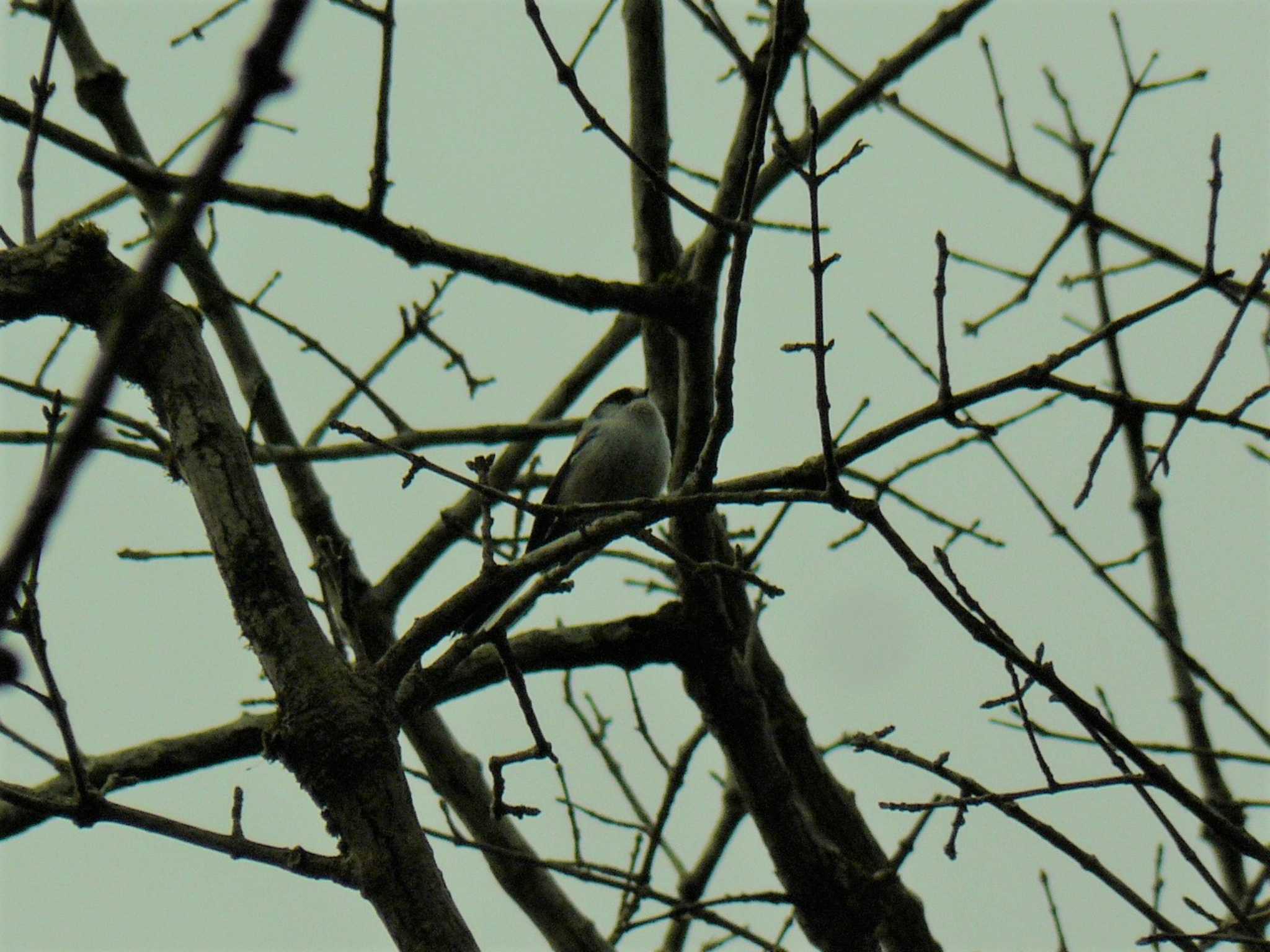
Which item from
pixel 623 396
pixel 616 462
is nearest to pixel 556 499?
pixel 616 462

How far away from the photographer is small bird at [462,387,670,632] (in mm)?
6711

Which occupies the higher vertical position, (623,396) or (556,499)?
(623,396)

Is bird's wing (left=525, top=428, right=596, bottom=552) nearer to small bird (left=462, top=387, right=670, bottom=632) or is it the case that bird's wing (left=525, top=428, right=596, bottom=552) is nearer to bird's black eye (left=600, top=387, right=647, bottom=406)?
small bird (left=462, top=387, right=670, bottom=632)

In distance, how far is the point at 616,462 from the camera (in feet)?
22.1

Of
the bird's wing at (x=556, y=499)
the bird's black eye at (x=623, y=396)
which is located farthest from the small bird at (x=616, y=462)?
the bird's black eye at (x=623, y=396)

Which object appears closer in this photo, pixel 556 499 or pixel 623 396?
pixel 556 499

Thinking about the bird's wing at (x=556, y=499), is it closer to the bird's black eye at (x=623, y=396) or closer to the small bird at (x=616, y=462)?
→ the small bird at (x=616, y=462)

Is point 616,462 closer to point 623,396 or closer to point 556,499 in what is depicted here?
point 556,499

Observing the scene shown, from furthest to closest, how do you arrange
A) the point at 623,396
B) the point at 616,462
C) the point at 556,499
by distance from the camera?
the point at 623,396, the point at 556,499, the point at 616,462

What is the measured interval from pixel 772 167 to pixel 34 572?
11.4 ft

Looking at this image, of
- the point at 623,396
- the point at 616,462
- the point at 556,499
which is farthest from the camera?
the point at 623,396

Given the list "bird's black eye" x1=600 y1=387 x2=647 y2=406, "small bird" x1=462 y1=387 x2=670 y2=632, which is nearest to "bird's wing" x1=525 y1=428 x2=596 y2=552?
"small bird" x1=462 y1=387 x2=670 y2=632

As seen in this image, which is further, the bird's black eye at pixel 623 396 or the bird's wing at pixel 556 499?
the bird's black eye at pixel 623 396

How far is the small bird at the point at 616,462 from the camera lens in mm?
6711
